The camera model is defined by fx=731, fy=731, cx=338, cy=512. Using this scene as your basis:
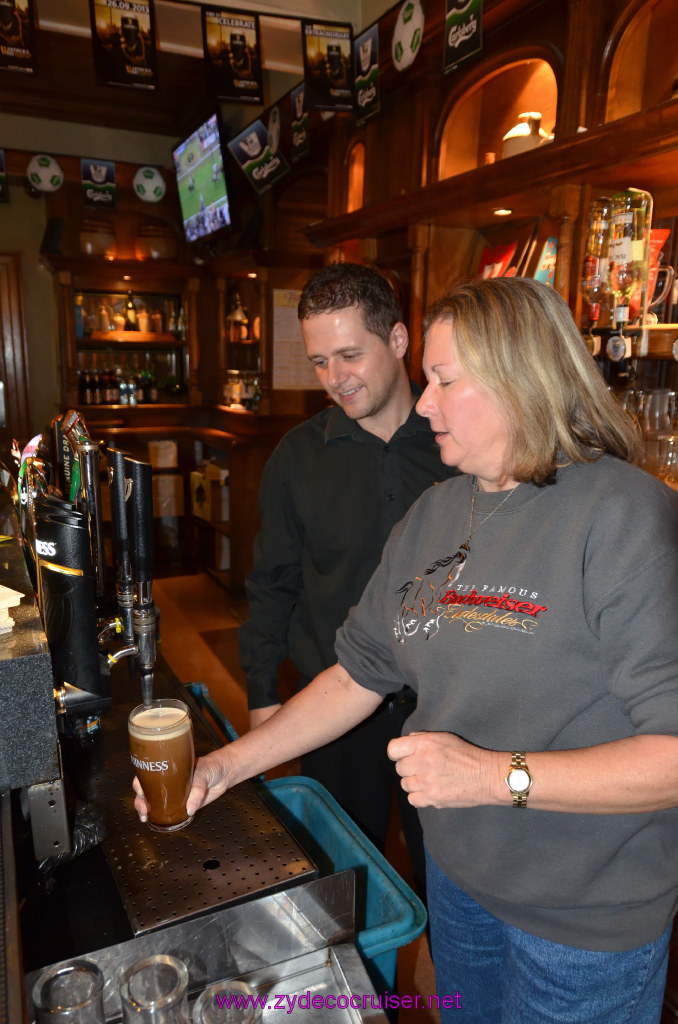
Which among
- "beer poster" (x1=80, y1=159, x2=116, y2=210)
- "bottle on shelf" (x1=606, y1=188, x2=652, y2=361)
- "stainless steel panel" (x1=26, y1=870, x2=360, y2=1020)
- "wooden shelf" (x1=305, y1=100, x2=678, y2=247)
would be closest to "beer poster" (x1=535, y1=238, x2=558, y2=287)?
"wooden shelf" (x1=305, y1=100, x2=678, y2=247)

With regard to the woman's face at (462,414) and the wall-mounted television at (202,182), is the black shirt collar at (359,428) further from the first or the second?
the wall-mounted television at (202,182)

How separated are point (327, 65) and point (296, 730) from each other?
3.16 meters

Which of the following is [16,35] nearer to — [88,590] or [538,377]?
[88,590]

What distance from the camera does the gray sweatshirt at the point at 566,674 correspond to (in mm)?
991

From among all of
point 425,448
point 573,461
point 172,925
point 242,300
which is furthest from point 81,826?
point 242,300

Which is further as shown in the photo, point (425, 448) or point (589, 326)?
point (589, 326)

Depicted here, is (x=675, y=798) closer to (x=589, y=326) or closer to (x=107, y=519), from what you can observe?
(x=589, y=326)

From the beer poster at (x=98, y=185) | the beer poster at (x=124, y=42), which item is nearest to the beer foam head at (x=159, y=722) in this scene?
the beer poster at (x=124, y=42)

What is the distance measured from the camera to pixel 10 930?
86 centimetres

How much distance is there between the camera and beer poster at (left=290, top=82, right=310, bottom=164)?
3.97m

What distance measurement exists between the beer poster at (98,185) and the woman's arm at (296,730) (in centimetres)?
542

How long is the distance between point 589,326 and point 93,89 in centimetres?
511

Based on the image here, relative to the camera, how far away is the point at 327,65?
336cm

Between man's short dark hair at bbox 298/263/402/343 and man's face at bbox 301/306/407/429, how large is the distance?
2 centimetres
